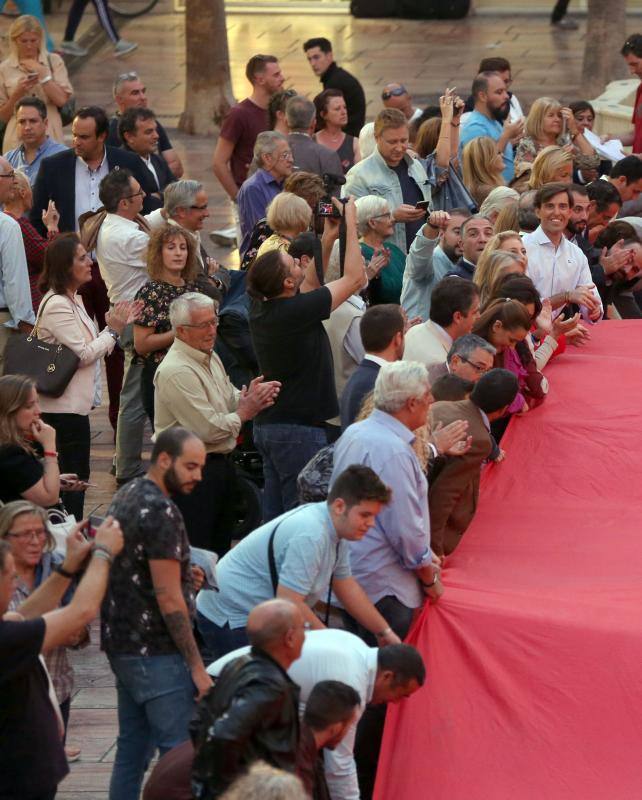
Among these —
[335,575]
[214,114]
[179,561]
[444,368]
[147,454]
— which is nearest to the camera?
[179,561]

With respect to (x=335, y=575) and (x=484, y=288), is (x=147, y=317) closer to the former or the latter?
(x=484, y=288)

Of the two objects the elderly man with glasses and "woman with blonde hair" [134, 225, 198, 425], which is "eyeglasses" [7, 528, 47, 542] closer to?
"woman with blonde hair" [134, 225, 198, 425]

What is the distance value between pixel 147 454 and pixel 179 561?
14.0 ft

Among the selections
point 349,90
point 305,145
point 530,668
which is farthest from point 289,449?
point 349,90

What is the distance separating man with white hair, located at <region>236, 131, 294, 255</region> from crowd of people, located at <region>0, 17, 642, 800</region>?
0.06ft

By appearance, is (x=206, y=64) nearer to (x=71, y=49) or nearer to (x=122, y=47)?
(x=71, y=49)

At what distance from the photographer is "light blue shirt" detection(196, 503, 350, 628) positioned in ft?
17.6

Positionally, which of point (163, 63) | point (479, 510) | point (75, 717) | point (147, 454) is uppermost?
point (479, 510)

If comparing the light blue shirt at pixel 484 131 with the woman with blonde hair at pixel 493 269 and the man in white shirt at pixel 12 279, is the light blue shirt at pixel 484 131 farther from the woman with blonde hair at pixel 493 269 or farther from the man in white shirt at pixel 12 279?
the man in white shirt at pixel 12 279

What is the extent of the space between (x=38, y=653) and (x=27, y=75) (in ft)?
24.7

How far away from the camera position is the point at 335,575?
220 inches

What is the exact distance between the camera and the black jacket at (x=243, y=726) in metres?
4.37

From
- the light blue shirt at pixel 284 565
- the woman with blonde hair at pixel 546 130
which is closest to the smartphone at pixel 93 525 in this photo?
the light blue shirt at pixel 284 565

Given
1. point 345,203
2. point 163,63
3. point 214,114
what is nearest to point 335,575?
point 345,203
